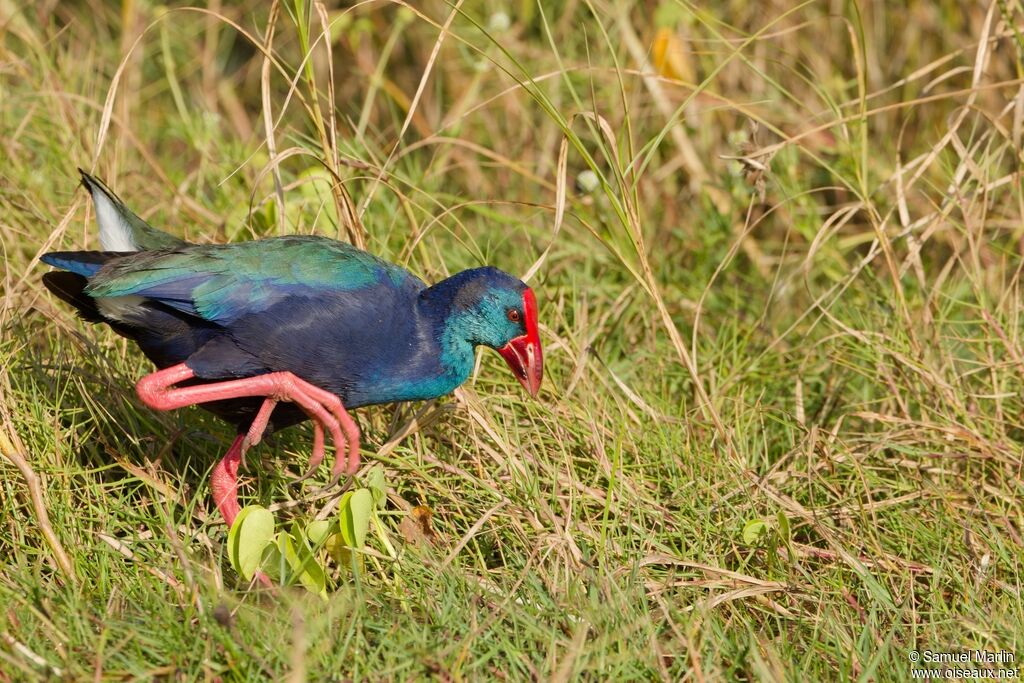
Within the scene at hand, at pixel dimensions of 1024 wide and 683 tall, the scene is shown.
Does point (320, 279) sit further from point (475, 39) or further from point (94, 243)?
point (475, 39)

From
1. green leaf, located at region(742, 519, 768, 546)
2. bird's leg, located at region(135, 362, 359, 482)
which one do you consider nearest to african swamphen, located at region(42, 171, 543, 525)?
bird's leg, located at region(135, 362, 359, 482)

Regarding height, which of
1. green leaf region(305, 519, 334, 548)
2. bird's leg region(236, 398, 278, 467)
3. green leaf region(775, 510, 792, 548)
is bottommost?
green leaf region(775, 510, 792, 548)

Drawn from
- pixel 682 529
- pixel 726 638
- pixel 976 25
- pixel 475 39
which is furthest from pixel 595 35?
pixel 726 638

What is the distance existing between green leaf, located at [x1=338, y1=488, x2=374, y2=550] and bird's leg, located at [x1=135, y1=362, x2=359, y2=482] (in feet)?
0.60

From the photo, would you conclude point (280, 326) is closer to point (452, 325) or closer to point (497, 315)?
point (452, 325)

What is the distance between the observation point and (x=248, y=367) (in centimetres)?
260

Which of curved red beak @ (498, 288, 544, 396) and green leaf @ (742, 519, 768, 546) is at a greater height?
curved red beak @ (498, 288, 544, 396)

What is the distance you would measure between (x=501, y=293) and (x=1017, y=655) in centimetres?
134

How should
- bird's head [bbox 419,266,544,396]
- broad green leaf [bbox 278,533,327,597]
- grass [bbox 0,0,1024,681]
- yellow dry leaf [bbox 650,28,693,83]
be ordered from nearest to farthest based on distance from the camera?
grass [bbox 0,0,1024,681] < broad green leaf [bbox 278,533,327,597] < bird's head [bbox 419,266,544,396] < yellow dry leaf [bbox 650,28,693,83]

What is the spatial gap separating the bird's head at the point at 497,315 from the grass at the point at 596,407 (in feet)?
0.45

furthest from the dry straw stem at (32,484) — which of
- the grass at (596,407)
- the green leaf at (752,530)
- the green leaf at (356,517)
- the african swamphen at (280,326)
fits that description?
the green leaf at (752,530)

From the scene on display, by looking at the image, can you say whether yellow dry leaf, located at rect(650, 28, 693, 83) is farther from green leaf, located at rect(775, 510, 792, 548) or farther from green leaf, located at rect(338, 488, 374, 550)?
green leaf, located at rect(338, 488, 374, 550)

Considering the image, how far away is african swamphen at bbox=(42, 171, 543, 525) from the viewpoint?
257cm

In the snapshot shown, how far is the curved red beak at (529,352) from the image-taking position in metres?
2.81
